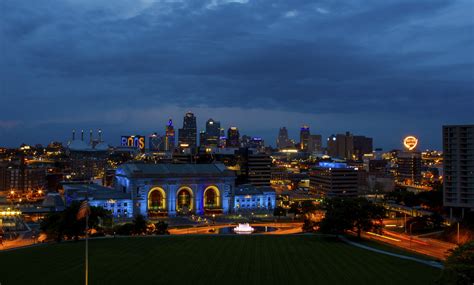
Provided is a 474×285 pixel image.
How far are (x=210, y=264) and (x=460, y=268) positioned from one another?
28.7 m

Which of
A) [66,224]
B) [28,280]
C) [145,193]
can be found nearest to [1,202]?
[145,193]

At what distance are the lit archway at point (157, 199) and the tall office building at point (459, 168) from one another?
6499cm

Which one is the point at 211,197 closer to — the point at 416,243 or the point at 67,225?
the point at 67,225

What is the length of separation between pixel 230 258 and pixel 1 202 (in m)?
88.1

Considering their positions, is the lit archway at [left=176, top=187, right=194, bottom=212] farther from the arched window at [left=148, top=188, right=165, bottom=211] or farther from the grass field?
the grass field

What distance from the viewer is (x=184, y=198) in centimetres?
12744

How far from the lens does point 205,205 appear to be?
424 ft

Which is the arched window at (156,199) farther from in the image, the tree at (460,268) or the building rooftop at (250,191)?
the tree at (460,268)

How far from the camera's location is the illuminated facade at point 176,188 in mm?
121562

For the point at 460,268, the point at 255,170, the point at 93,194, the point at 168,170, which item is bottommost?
the point at 93,194

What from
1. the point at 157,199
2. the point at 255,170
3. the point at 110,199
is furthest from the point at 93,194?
the point at 255,170

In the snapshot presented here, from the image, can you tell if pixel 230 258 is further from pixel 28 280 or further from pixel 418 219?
pixel 418 219

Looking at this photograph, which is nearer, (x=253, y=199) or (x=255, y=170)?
(x=253, y=199)

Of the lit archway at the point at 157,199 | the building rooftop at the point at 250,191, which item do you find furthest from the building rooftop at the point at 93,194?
the building rooftop at the point at 250,191
